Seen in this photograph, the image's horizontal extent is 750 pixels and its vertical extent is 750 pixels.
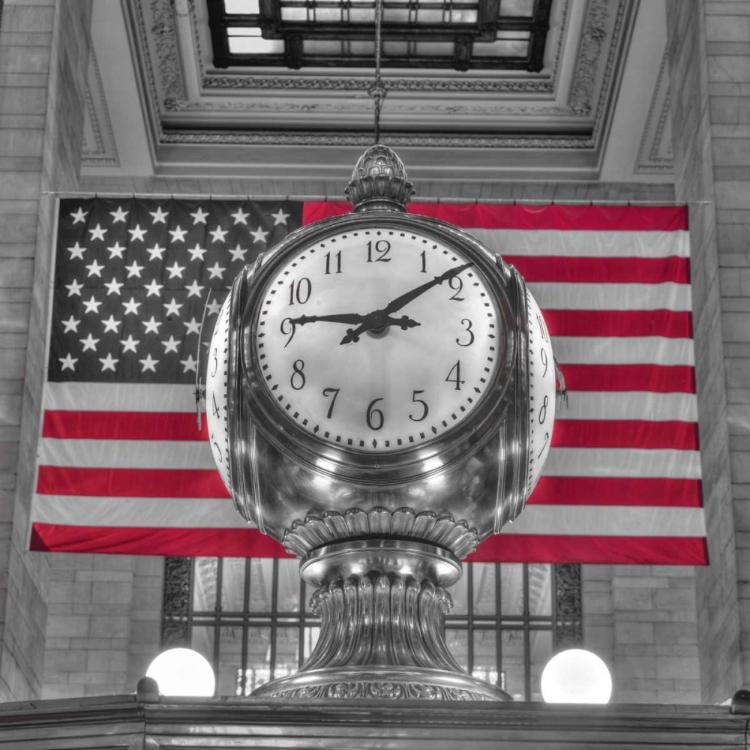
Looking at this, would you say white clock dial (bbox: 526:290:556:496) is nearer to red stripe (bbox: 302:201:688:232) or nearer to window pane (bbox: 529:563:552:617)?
red stripe (bbox: 302:201:688:232)

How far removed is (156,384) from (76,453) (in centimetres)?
47

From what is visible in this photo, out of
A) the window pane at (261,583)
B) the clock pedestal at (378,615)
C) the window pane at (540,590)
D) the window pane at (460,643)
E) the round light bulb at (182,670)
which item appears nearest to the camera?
the clock pedestal at (378,615)

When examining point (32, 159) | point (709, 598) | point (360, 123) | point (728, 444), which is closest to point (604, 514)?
Answer: point (728, 444)

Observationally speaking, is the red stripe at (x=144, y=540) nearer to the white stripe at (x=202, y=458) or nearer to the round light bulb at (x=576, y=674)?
the white stripe at (x=202, y=458)

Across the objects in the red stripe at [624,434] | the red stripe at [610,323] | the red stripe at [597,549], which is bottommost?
the red stripe at [597,549]

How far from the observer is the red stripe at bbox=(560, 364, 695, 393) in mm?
6699

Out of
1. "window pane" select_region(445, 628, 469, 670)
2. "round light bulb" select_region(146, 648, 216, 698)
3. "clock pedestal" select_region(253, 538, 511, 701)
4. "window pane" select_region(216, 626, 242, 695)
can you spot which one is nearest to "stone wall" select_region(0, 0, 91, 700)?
"round light bulb" select_region(146, 648, 216, 698)

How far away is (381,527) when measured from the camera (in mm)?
1089

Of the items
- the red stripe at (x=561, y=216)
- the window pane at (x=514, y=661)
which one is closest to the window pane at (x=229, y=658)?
the window pane at (x=514, y=661)

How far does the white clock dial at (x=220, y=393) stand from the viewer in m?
1.11

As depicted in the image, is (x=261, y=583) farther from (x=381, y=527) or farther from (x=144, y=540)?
(x=381, y=527)

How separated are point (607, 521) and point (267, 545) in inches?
56.7

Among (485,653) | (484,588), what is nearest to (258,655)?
(485,653)

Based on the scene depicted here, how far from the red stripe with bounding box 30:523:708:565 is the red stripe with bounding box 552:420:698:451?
404 millimetres
